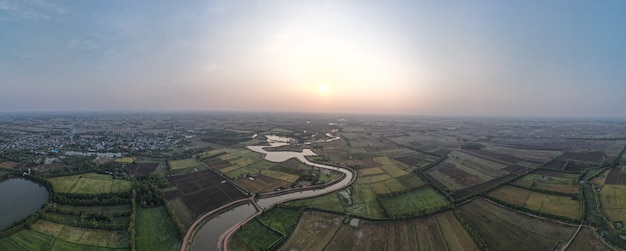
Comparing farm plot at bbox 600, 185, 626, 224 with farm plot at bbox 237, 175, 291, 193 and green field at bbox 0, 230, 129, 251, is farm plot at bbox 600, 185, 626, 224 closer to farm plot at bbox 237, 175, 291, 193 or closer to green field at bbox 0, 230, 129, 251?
farm plot at bbox 237, 175, 291, 193

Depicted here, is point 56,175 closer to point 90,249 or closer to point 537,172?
point 90,249

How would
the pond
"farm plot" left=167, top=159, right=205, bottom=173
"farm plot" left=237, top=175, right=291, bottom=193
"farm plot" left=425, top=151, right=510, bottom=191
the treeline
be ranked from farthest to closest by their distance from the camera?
"farm plot" left=167, top=159, right=205, bottom=173 < "farm plot" left=425, top=151, right=510, bottom=191 < "farm plot" left=237, top=175, right=291, bottom=193 < the pond < the treeline

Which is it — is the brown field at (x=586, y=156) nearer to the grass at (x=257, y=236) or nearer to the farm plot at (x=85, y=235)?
the grass at (x=257, y=236)

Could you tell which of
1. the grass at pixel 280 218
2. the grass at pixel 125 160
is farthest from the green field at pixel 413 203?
the grass at pixel 125 160

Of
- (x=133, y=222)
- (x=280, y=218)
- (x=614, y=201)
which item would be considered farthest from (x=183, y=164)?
(x=614, y=201)

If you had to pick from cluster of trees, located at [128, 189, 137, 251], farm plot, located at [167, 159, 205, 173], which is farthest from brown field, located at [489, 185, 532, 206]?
farm plot, located at [167, 159, 205, 173]

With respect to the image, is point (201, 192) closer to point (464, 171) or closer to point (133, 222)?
point (133, 222)
